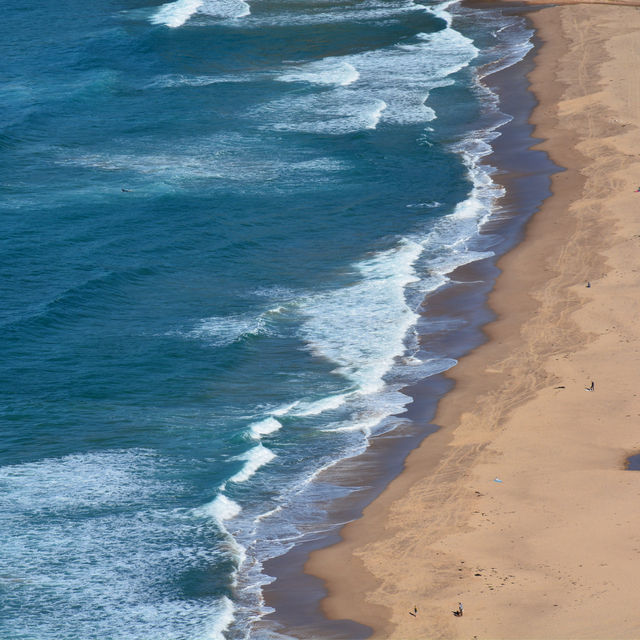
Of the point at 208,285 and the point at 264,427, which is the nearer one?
the point at 264,427

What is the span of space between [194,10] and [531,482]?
1950 inches

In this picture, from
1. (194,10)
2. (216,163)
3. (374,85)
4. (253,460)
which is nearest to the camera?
(253,460)

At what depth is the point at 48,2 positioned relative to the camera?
62.5 m

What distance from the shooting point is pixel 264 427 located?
2061 centimetres

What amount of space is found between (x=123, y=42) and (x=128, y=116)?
1304 centimetres

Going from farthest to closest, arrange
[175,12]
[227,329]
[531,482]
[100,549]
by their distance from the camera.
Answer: [175,12] → [227,329] → [531,482] → [100,549]

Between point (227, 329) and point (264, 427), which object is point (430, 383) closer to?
point (264, 427)

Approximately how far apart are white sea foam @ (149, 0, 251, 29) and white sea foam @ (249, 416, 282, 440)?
4086cm

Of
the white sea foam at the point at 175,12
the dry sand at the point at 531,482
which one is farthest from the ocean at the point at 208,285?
the white sea foam at the point at 175,12

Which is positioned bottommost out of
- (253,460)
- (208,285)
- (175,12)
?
(253,460)

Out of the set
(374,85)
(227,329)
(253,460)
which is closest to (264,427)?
(253,460)

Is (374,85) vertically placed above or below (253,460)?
above

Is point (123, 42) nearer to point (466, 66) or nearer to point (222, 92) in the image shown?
point (222, 92)

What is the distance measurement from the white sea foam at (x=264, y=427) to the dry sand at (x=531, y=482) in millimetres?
3135
